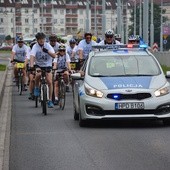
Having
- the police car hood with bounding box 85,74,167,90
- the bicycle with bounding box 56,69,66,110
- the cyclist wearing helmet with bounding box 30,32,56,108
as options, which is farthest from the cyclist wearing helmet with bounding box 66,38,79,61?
the police car hood with bounding box 85,74,167,90

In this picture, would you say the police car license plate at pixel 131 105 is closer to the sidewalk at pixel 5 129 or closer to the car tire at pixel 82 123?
the car tire at pixel 82 123

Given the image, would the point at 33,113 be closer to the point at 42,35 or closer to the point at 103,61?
the point at 42,35

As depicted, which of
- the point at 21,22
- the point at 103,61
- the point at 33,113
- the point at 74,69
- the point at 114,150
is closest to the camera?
the point at 114,150

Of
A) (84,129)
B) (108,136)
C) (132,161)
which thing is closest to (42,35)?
(84,129)

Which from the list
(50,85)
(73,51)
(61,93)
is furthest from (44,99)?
(73,51)

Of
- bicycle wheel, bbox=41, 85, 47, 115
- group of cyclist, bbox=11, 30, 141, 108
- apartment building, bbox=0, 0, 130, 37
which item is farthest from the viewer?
apartment building, bbox=0, 0, 130, 37

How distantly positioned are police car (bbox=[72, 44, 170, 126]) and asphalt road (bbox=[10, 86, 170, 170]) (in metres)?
0.28

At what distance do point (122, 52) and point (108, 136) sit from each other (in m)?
3.47

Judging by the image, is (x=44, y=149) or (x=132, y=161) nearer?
(x=132, y=161)

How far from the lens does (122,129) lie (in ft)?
51.6

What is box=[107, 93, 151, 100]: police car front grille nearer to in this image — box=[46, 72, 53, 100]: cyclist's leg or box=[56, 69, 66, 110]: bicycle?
box=[46, 72, 53, 100]: cyclist's leg

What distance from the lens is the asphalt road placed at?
11.3m

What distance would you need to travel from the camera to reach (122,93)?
620 inches

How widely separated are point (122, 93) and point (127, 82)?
467 millimetres
